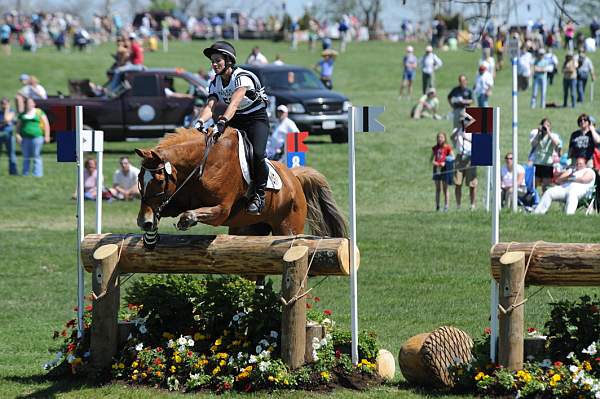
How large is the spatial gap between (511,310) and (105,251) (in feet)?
11.4

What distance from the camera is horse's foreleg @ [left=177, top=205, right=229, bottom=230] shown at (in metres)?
9.01

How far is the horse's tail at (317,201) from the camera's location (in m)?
12.0

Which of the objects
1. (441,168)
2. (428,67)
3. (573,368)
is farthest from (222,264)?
(428,67)

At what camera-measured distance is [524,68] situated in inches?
1559

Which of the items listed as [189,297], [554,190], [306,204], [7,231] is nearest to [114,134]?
[7,231]

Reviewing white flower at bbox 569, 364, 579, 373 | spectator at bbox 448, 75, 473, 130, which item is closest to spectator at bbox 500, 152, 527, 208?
spectator at bbox 448, 75, 473, 130

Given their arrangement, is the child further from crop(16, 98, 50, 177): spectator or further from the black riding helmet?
the black riding helmet

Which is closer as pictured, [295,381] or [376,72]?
[295,381]

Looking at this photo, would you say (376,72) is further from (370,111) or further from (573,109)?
(370,111)

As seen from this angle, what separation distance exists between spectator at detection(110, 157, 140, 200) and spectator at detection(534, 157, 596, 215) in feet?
30.1

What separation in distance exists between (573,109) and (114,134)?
14.5 m

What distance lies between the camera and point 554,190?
20719 millimetres

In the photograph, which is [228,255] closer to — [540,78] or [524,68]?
[540,78]

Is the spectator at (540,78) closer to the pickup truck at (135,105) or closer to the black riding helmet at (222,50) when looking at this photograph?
the pickup truck at (135,105)
